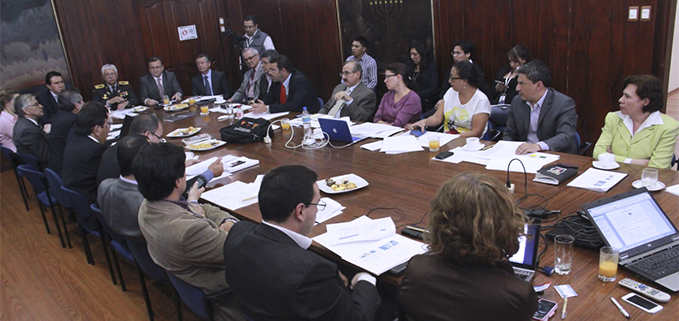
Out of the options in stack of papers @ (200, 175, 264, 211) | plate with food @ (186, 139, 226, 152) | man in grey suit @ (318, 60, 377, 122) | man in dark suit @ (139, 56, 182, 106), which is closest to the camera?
stack of papers @ (200, 175, 264, 211)

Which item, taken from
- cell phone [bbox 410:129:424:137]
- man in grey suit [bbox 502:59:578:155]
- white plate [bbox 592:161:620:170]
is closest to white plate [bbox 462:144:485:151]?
man in grey suit [bbox 502:59:578:155]

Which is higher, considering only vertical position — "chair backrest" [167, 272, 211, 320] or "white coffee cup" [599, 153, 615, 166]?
"white coffee cup" [599, 153, 615, 166]

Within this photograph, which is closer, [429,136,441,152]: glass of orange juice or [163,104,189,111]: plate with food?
[429,136,441,152]: glass of orange juice

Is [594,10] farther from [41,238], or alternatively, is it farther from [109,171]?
[41,238]

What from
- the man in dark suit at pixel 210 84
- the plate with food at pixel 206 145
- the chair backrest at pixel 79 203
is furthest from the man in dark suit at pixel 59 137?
the man in dark suit at pixel 210 84

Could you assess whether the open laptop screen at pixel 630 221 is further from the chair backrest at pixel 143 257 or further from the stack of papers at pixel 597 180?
the chair backrest at pixel 143 257

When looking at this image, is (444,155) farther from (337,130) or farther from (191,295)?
(191,295)

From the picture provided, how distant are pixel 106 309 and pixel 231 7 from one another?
263 inches

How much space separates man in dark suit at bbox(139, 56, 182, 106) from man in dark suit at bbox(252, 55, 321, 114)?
2170mm

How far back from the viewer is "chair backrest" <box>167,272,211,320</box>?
2.26m

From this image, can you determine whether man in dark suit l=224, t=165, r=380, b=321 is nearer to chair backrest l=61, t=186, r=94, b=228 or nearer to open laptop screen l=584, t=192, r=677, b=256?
open laptop screen l=584, t=192, r=677, b=256

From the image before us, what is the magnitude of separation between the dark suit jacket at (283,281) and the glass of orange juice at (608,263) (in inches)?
33.7

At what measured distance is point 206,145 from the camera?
13.7 feet

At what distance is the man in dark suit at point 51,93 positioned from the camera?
21.7 ft
